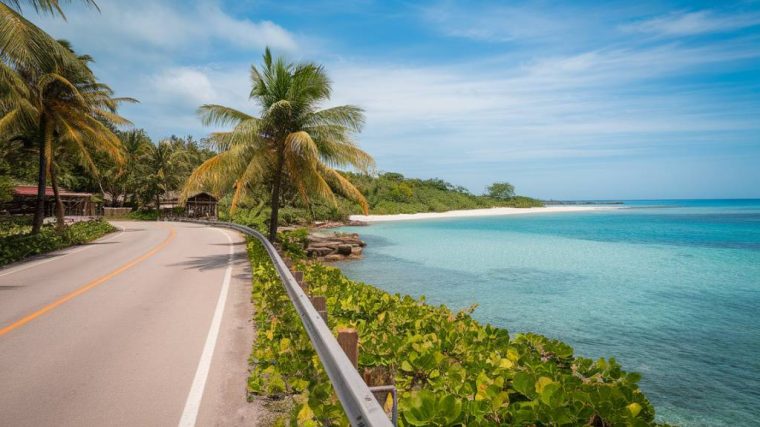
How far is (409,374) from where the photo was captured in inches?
177

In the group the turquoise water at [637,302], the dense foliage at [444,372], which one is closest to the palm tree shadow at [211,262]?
the turquoise water at [637,302]

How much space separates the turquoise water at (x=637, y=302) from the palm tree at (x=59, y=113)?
14094mm

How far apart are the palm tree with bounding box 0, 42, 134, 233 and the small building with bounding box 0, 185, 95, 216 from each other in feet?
59.7

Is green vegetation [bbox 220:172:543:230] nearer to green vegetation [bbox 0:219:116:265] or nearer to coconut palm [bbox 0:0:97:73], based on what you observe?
green vegetation [bbox 0:219:116:265]

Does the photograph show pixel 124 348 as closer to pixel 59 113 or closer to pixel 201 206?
pixel 59 113

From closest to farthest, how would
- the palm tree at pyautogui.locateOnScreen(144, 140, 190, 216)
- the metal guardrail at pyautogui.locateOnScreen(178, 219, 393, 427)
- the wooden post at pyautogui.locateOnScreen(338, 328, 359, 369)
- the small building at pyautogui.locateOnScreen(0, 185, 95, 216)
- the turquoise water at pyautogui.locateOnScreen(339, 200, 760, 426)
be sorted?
the metal guardrail at pyautogui.locateOnScreen(178, 219, 393, 427), the wooden post at pyautogui.locateOnScreen(338, 328, 359, 369), the turquoise water at pyautogui.locateOnScreen(339, 200, 760, 426), the small building at pyautogui.locateOnScreen(0, 185, 95, 216), the palm tree at pyautogui.locateOnScreen(144, 140, 190, 216)

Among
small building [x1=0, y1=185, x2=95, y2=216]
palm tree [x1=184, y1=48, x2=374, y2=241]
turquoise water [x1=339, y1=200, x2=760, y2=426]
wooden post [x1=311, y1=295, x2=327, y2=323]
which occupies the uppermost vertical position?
palm tree [x1=184, y1=48, x2=374, y2=241]

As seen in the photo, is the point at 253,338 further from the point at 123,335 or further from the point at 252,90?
the point at 252,90

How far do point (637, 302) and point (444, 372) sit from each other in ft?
41.1

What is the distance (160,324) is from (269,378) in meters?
3.24

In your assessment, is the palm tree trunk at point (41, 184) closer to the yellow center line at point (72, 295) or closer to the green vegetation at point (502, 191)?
the yellow center line at point (72, 295)

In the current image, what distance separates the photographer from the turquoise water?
7551 mm

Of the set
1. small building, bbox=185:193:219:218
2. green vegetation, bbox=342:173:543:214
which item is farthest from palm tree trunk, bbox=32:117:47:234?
green vegetation, bbox=342:173:543:214

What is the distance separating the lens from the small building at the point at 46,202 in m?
38.0
